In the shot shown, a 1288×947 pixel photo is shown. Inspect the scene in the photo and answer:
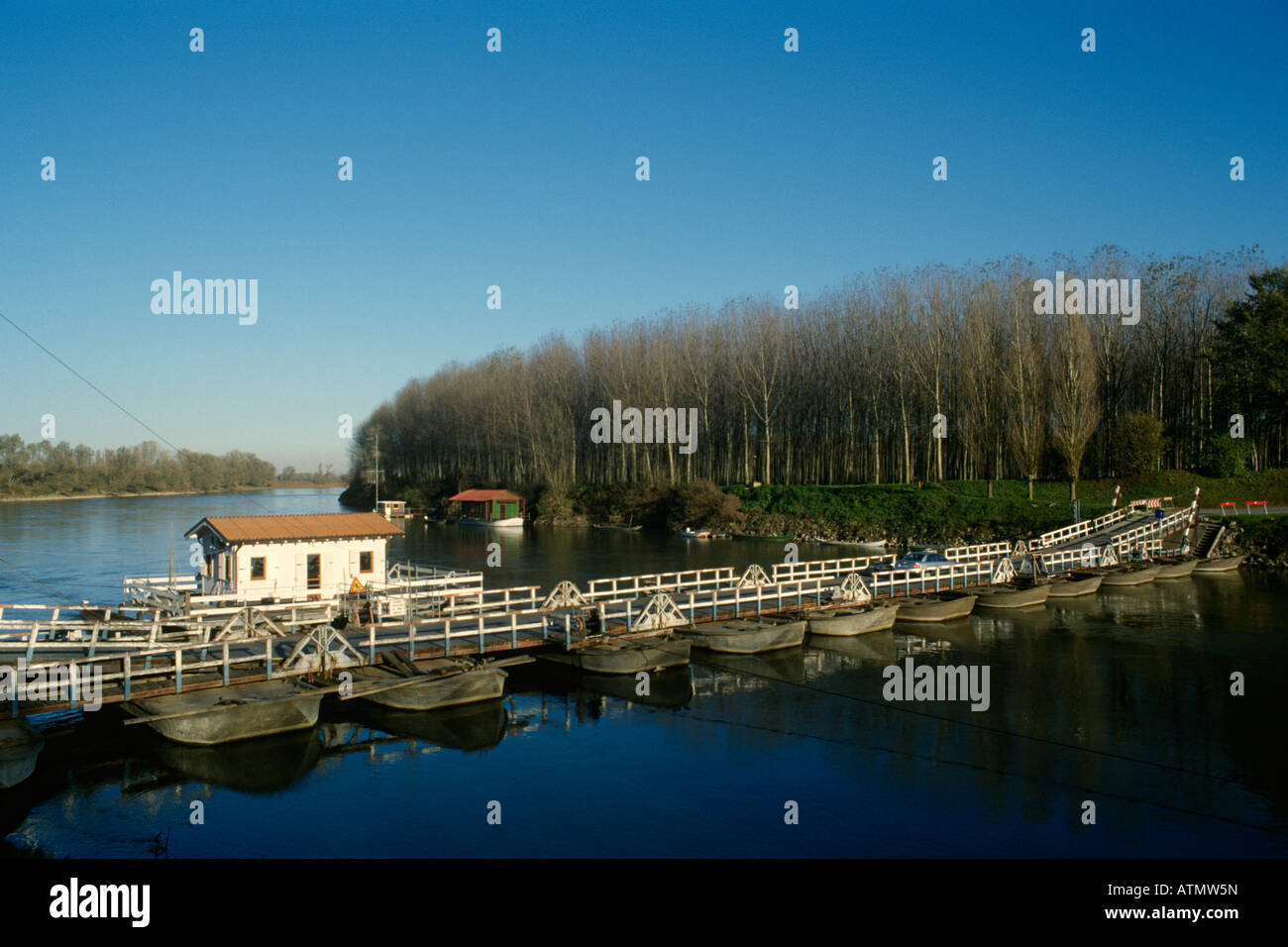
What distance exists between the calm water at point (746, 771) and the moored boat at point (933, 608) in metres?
4.92

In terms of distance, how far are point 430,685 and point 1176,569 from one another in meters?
39.7

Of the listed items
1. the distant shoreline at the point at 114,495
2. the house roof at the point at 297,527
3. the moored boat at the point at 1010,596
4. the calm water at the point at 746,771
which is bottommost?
the calm water at the point at 746,771

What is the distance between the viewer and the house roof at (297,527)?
91.2 feet

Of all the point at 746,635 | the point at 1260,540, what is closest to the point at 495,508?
the point at 1260,540

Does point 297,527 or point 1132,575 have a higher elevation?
point 297,527

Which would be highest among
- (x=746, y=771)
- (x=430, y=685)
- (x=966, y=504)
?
(x=966, y=504)

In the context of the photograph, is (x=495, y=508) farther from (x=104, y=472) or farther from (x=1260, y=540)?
(x=104, y=472)

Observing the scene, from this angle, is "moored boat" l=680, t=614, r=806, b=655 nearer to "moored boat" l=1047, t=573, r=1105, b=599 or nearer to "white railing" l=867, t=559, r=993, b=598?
"white railing" l=867, t=559, r=993, b=598

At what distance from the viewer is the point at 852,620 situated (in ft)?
101

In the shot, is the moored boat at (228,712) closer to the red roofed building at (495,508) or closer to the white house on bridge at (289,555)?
the white house on bridge at (289,555)

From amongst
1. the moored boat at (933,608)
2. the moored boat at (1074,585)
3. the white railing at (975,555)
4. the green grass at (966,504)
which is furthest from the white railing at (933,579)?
the green grass at (966,504)

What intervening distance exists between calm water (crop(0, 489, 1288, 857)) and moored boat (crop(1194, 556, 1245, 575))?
18.7 meters

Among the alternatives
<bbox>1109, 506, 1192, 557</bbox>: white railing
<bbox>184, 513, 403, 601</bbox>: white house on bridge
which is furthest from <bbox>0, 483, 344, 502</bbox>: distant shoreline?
<bbox>1109, 506, 1192, 557</bbox>: white railing
